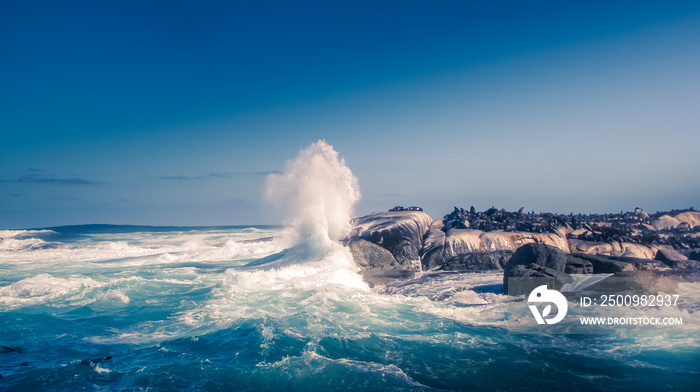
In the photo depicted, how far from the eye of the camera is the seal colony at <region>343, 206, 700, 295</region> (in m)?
9.87

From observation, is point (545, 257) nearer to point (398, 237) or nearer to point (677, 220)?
point (398, 237)

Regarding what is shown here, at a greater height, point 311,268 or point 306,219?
point 306,219

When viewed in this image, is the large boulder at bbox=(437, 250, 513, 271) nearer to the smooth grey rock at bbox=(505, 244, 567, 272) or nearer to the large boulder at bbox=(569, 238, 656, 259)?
the smooth grey rock at bbox=(505, 244, 567, 272)

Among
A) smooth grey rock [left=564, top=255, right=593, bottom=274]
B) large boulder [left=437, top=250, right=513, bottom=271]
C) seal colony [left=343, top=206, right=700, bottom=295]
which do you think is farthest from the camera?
large boulder [left=437, top=250, right=513, bottom=271]

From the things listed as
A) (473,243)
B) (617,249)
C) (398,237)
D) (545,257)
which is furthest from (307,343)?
(617,249)

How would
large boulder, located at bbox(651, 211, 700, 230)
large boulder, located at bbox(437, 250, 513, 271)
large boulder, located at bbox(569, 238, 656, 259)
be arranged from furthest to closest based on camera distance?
large boulder, located at bbox(651, 211, 700, 230), large boulder, located at bbox(569, 238, 656, 259), large boulder, located at bbox(437, 250, 513, 271)

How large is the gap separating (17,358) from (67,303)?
457 centimetres

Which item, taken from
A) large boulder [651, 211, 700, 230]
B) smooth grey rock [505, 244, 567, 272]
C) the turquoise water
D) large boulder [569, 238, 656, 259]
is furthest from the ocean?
large boulder [651, 211, 700, 230]

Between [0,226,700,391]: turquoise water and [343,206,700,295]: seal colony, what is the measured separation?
1242mm

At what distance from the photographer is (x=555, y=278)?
8961 mm

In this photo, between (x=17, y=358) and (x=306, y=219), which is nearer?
(x=17, y=358)

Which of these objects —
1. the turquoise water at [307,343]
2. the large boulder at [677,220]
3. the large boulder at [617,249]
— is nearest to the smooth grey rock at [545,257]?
the turquoise water at [307,343]

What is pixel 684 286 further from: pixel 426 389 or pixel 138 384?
pixel 138 384

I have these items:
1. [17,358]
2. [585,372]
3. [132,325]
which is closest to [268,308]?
[132,325]
